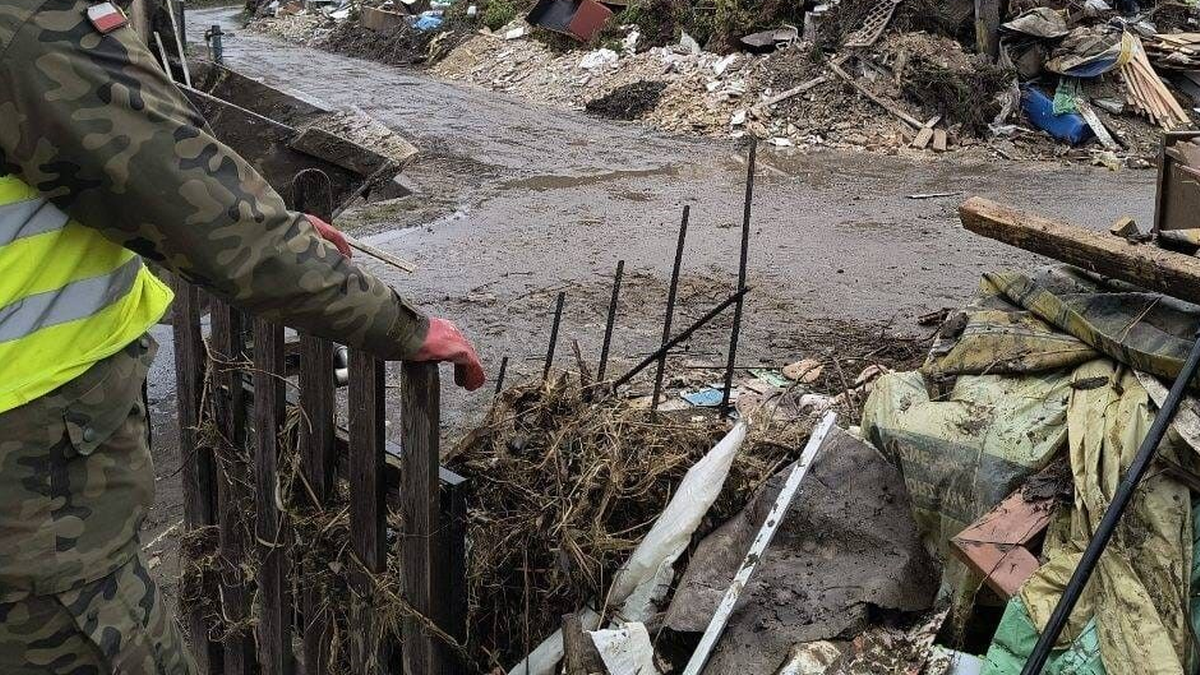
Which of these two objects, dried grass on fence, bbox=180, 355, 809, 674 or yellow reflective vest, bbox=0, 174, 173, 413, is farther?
dried grass on fence, bbox=180, 355, 809, 674

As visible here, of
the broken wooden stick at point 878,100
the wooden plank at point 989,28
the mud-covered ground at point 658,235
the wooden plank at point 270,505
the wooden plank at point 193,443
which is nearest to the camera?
the wooden plank at point 270,505

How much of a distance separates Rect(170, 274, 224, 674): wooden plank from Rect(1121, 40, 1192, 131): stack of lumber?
40.5 feet

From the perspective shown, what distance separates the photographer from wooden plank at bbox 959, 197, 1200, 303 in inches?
121

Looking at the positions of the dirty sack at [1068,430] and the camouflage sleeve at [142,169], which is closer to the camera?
the camouflage sleeve at [142,169]

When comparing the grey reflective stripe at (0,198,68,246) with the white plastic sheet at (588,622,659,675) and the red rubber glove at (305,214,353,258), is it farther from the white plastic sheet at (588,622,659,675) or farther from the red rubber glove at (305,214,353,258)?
the white plastic sheet at (588,622,659,675)

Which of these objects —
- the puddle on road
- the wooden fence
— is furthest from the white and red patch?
the puddle on road

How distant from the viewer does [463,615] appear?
276 centimetres

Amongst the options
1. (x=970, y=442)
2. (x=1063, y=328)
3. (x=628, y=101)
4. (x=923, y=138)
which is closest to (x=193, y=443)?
(x=970, y=442)

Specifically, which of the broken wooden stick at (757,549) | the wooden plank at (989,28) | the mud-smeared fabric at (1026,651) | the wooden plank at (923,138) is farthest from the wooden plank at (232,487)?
the wooden plank at (989,28)

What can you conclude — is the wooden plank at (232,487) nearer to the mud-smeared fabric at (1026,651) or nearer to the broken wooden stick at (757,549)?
the broken wooden stick at (757,549)

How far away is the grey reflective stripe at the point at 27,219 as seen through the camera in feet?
5.60

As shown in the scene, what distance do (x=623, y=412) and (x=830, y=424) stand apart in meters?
0.66

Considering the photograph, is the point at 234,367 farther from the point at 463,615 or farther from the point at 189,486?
the point at 463,615

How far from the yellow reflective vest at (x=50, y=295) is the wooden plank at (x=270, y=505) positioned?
2.83ft
